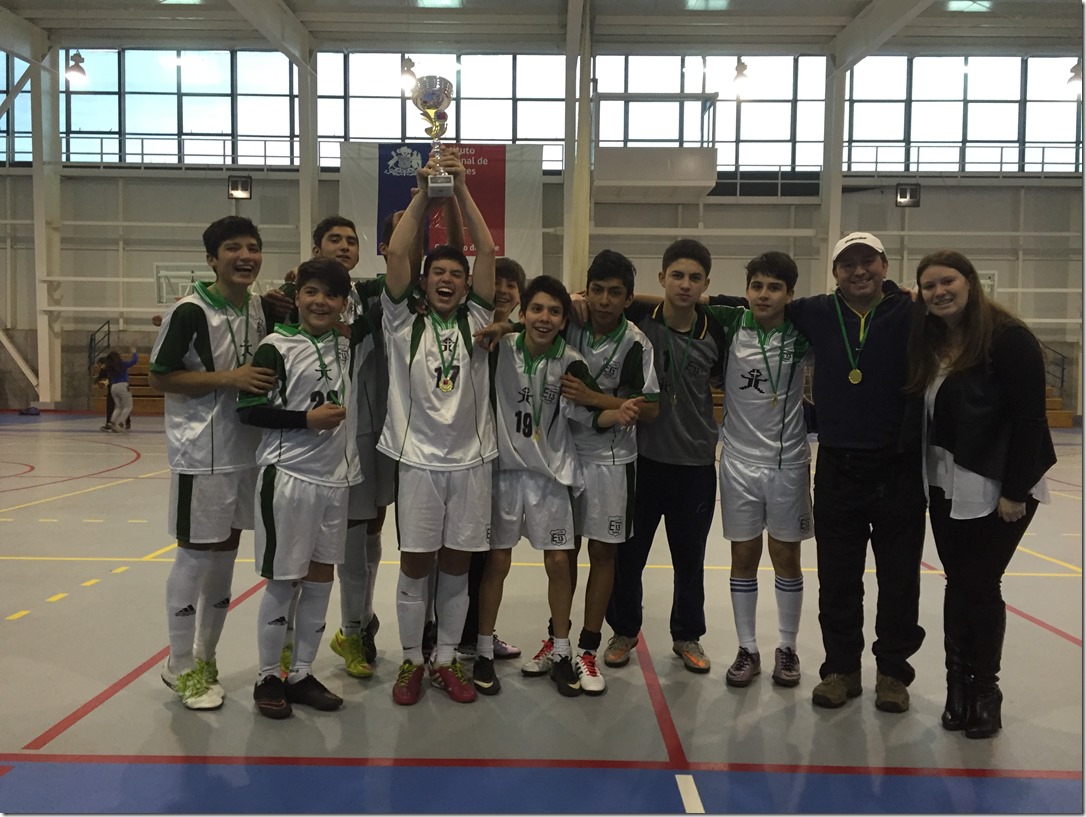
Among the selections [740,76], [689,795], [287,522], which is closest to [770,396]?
[689,795]

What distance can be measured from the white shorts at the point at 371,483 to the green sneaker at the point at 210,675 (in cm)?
86

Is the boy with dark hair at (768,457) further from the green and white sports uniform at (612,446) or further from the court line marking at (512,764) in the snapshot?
the court line marking at (512,764)

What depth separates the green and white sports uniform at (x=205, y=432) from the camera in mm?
3250

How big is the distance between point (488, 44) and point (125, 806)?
18182 millimetres

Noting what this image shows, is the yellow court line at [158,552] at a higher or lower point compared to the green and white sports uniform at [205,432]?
lower

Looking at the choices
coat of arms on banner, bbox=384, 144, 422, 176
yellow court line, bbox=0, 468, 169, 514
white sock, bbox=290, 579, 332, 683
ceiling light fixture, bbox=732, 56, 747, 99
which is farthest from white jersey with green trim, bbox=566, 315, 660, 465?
ceiling light fixture, bbox=732, 56, 747, 99

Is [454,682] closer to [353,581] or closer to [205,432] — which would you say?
[353,581]

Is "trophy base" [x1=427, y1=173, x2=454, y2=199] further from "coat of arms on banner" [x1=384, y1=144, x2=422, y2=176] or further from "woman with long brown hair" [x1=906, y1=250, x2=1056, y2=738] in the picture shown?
"coat of arms on banner" [x1=384, y1=144, x2=422, y2=176]

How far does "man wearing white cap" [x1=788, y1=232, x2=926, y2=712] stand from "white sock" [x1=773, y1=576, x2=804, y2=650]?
14 cm

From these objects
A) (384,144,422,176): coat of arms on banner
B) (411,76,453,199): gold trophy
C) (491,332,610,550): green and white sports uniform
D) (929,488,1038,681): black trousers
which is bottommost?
(929,488,1038,681): black trousers

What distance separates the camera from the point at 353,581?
3789 mm

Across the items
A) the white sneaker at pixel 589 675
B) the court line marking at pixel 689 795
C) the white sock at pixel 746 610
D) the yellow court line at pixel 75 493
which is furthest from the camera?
the yellow court line at pixel 75 493

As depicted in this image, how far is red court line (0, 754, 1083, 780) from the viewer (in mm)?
2801

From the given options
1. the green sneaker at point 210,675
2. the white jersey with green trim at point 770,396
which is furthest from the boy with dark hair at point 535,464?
the green sneaker at point 210,675
